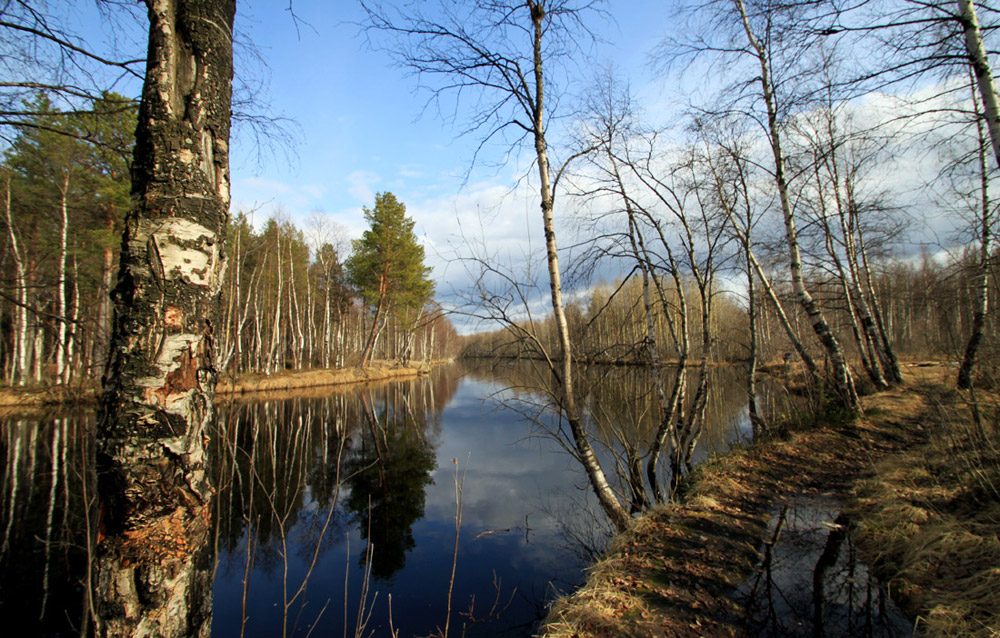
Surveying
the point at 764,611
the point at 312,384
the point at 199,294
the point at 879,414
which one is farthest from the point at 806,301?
the point at 312,384

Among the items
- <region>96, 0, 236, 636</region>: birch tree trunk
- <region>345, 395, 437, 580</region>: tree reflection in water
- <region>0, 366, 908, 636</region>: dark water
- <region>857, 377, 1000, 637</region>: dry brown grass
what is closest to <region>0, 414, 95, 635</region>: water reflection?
<region>0, 366, 908, 636</region>: dark water

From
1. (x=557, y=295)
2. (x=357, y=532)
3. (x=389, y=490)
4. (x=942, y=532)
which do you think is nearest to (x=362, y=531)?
(x=357, y=532)

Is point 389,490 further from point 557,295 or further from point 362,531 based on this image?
point 557,295

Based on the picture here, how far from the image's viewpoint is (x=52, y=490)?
6.98m

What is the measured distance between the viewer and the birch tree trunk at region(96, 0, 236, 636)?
1.47 meters

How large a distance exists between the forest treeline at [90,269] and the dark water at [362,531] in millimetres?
1246

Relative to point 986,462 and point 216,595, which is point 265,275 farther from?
point 986,462

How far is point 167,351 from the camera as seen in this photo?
1557 mm

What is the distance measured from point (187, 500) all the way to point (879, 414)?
10.6m

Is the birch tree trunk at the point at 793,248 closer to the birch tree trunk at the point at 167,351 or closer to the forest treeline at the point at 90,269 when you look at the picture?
the forest treeline at the point at 90,269

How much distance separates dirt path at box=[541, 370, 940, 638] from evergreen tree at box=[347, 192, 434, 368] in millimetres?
20189

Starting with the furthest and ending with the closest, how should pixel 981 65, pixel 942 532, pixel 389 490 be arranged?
1. pixel 389 490
2. pixel 981 65
3. pixel 942 532

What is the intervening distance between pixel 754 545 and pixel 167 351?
5.00 m

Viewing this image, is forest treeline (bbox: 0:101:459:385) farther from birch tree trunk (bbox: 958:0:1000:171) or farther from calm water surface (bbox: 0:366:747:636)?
birch tree trunk (bbox: 958:0:1000:171)
